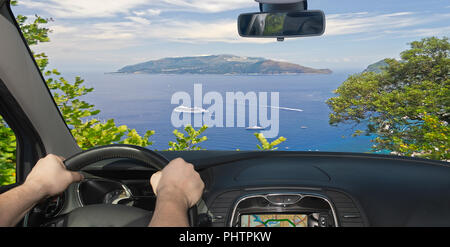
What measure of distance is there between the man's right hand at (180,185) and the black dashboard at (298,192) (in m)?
0.96

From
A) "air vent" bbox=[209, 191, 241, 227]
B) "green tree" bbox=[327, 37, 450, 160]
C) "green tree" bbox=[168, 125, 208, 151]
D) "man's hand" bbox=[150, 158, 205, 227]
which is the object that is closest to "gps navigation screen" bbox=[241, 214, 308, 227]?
"air vent" bbox=[209, 191, 241, 227]

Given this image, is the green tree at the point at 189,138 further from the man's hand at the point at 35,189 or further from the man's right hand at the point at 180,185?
the man's right hand at the point at 180,185

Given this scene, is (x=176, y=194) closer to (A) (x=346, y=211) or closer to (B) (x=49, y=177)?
(B) (x=49, y=177)

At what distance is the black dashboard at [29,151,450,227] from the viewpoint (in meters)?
2.29

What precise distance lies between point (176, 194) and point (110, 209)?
705 millimetres

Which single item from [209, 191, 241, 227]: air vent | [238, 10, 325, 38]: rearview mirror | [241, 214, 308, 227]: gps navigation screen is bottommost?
[241, 214, 308, 227]: gps navigation screen

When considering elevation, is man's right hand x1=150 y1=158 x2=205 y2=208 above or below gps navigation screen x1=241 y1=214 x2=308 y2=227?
above

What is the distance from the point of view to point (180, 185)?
4.27 ft

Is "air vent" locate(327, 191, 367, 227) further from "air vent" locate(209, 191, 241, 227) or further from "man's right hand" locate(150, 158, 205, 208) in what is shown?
"man's right hand" locate(150, 158, 205, 208)

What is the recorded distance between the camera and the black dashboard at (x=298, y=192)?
90.0 inches

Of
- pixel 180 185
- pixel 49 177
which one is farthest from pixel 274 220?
pixel 49 177

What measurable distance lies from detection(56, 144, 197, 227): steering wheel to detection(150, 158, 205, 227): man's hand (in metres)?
0.25

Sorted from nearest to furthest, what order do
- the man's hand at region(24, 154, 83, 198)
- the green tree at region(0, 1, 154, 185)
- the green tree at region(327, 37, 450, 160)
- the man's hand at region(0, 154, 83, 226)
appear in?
1. the man's hand at region(0, 154, 83, 226)
2. the man's hand at region(24, 154, 83, 198)
3. the green tree at region(0, 1, 154, 185)
4. the green tree at region(327, 37, 450, 160)
